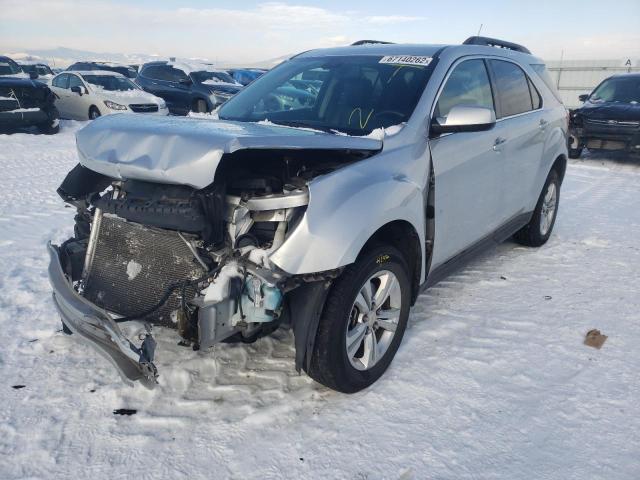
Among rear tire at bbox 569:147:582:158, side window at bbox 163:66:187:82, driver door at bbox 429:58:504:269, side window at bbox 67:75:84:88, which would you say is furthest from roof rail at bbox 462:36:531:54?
side window at bbox 163:66:187:82

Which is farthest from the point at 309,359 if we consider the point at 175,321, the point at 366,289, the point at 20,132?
the point at 20,132

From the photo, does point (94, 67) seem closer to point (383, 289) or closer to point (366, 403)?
point (383, 289)

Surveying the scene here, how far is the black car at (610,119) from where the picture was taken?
9664 millimetres

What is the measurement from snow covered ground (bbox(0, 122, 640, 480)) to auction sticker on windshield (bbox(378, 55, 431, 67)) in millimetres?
1777

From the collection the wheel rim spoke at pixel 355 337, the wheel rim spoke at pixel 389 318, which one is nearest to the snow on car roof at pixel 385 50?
the wheel rim spoke at pixel 389 318

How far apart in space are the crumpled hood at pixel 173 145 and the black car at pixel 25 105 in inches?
383

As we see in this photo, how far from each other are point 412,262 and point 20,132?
11.5m

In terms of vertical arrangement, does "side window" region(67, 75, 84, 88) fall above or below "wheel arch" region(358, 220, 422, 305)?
above

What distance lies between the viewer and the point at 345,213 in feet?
7.93

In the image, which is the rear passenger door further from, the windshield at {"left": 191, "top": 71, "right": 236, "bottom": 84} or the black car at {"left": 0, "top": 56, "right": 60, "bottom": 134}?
the windshield at {"left": 191, "top": 71, "right": 236, "bottom": 84}

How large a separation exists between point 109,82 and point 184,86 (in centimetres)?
248

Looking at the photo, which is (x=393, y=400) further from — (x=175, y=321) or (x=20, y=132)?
(x=20, y=132)

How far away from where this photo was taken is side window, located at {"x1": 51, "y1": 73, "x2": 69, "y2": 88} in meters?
14.2

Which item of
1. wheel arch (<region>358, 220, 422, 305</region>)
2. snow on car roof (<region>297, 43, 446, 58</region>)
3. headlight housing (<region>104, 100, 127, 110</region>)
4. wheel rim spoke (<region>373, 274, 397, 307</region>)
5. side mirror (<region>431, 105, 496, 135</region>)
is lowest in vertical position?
wheel rim spoke (<region>373, 274, 397, 307</region>)
